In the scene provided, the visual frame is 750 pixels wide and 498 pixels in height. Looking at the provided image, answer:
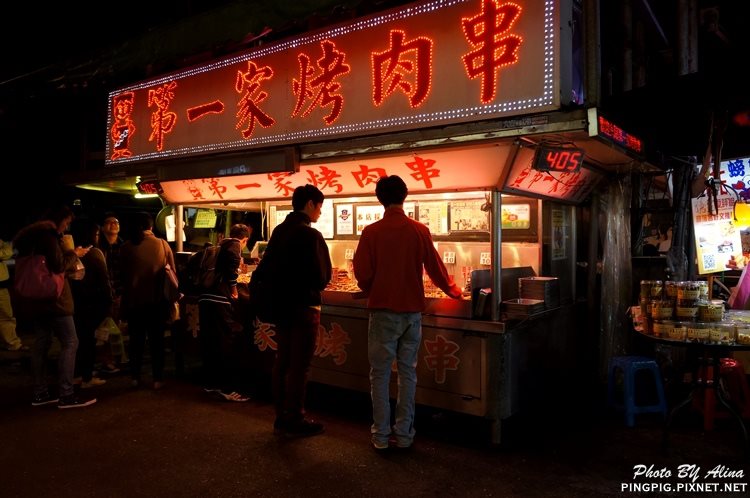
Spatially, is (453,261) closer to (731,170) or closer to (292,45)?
(292,45)

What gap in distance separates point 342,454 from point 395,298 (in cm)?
149

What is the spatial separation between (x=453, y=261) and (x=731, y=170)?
3.99m

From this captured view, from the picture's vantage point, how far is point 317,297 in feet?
16.2

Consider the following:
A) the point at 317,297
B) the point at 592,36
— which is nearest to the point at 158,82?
the point at 317,297

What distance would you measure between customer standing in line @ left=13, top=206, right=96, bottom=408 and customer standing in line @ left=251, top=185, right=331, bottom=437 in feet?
8.13

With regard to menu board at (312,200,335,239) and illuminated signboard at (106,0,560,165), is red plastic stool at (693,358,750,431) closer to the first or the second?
illuminated signboard at (106,0,560,165)

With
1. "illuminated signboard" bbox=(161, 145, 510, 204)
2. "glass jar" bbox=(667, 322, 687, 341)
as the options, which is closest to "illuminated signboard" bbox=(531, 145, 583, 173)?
"illuminated signboard" bbox=(161, 145, 510, 204)

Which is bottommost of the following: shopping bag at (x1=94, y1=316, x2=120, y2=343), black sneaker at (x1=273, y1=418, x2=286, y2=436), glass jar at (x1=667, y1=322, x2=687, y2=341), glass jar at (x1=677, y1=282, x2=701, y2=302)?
black sneaker at (x1=273, y1=418, x2=286, y2=436)

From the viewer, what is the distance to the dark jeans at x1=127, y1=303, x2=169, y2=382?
6570mm

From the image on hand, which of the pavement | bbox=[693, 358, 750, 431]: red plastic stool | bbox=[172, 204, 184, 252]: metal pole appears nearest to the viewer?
the pavement

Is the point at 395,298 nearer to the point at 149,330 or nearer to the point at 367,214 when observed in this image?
the point at 367,214

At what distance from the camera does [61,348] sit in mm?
5934

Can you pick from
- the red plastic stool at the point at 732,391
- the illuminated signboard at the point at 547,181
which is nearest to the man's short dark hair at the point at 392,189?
the illuminated signboard at the point at 547,181

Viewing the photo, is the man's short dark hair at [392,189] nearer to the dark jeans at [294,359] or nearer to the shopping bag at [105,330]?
the dark jeans at [294,359]
